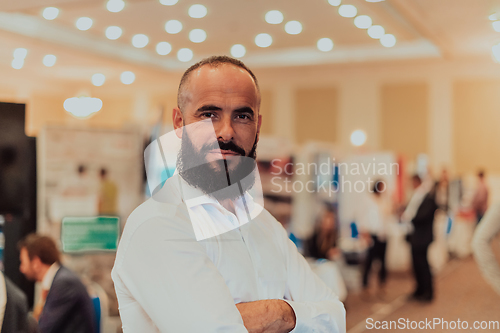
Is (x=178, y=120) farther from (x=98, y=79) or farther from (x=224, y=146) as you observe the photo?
(x=98, y=79)

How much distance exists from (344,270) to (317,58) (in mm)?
4613

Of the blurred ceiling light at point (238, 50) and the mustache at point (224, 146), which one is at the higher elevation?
the blurred ceiling light at point (238, 50)

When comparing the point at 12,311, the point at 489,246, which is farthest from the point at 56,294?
the point at 489,246

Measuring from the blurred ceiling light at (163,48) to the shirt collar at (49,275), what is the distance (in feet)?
18.4

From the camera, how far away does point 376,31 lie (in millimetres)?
7441

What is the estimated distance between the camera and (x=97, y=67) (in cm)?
939

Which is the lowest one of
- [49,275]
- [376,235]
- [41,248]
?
[376,235]

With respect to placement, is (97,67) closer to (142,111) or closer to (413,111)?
(142,111)

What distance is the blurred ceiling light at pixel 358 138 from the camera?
32.8 feet

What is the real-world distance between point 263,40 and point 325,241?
3979mm

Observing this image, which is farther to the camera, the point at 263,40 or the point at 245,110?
the point at 263,40

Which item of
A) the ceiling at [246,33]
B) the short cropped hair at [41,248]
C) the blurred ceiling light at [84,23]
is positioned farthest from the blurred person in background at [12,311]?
the blurred ceiling light at [84,23]

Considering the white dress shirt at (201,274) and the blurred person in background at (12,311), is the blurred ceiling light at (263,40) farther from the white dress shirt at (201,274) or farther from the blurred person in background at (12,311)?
the white dress shirt at (201,274)

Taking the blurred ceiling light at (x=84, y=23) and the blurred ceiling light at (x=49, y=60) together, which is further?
the blurred ceiling light at (x=49, y=60)
